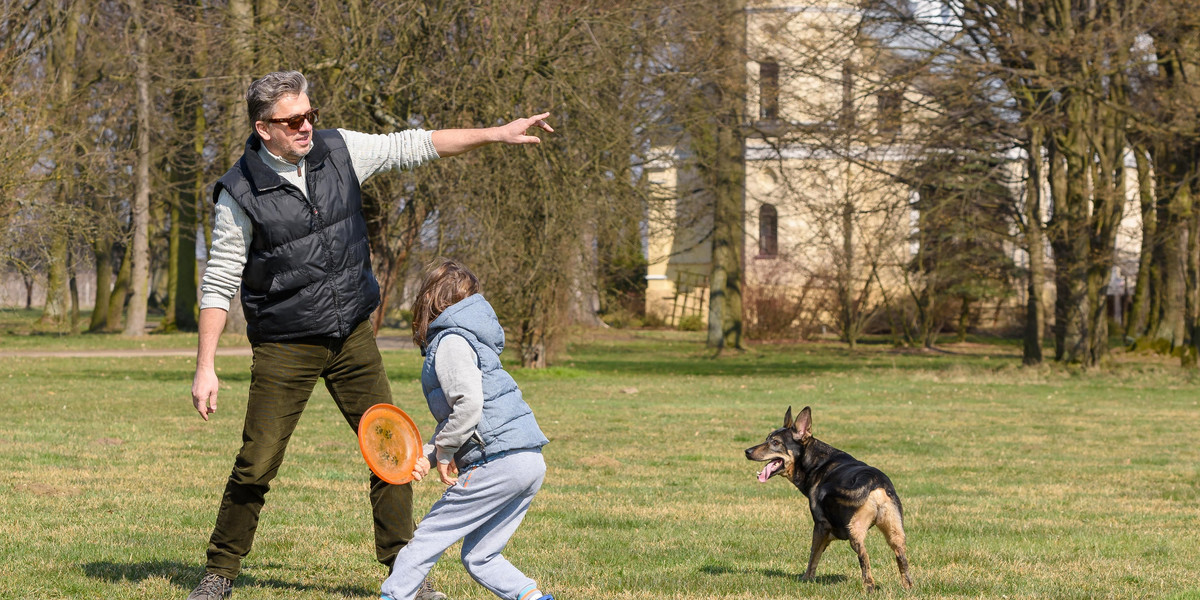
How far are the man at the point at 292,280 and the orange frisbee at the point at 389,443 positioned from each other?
346 millimetres

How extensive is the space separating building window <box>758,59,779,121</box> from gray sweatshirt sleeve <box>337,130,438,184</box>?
21094mm

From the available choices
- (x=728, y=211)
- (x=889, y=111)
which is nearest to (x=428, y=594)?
(x=889, y=111)

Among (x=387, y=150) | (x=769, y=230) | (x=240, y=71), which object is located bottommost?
(x=387, y=150)

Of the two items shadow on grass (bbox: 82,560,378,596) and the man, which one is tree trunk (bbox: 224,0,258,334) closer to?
shadow on grass (bbox: 82,560,378,596)

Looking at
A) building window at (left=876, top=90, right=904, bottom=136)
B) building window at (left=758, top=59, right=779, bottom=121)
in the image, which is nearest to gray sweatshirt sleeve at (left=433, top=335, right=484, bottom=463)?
building window at (left=876, top=90, right=904, bottom=136)

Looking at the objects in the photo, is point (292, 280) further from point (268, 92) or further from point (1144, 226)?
point (1144, 226)

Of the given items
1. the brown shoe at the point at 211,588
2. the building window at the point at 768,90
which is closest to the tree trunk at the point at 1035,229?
the building window at the point at 768,90

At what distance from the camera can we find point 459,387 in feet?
14.9

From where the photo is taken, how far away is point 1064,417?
16422 millimetres

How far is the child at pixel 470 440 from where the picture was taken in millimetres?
4598

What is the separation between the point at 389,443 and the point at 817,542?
231 cm

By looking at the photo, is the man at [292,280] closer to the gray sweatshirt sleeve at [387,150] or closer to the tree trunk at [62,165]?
the gray sweatshirt sleeve at [387,150]

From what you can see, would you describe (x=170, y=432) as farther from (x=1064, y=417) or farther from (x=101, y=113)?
(x=101, y=113)

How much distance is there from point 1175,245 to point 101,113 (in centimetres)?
2414
